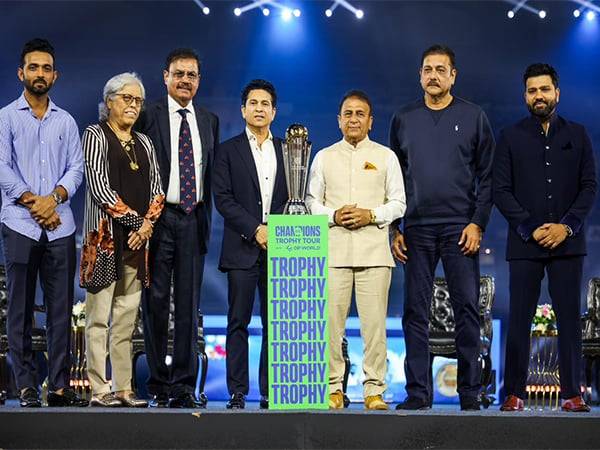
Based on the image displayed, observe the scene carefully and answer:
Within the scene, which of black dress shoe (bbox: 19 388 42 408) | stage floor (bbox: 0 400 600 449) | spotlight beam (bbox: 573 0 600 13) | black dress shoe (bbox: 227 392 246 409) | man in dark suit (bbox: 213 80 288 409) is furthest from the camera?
spotlight beam (bbox: 573 0 600 13)

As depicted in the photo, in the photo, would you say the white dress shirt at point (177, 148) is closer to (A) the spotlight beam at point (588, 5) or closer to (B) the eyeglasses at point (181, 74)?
(B) the eyeglasses at point (181, 74)

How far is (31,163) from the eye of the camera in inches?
193

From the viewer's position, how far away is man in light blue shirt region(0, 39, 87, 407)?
4.82 metres

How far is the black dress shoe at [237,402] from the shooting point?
4996 mm

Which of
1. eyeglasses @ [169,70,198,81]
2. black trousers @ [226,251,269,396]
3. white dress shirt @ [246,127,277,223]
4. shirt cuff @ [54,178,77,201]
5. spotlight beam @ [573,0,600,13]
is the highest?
spotlight beam @ [573,0,600,13]

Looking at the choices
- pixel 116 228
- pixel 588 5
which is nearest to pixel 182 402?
pixel 116 228

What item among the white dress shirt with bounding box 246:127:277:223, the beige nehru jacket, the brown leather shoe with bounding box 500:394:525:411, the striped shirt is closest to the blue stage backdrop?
the white dress shirt with bounding box 246:127:277:223

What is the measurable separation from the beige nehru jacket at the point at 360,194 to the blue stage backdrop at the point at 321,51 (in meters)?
4.28

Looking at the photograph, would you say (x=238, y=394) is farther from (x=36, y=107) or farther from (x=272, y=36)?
(x=272, y=36)

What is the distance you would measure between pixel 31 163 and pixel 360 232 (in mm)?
1598

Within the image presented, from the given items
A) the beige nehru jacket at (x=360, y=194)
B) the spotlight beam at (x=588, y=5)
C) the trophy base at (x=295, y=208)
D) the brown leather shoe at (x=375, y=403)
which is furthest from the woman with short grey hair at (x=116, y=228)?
the spotlight beam at (x=588, y=5)

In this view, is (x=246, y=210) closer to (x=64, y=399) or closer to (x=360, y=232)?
(x=360, y=232)

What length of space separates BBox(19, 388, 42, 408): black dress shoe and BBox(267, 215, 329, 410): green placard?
3.62ft

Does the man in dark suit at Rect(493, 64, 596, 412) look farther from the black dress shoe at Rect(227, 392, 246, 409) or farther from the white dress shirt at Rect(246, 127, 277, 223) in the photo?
the black dress shoe at Rect(227, 392, 246, 409)
